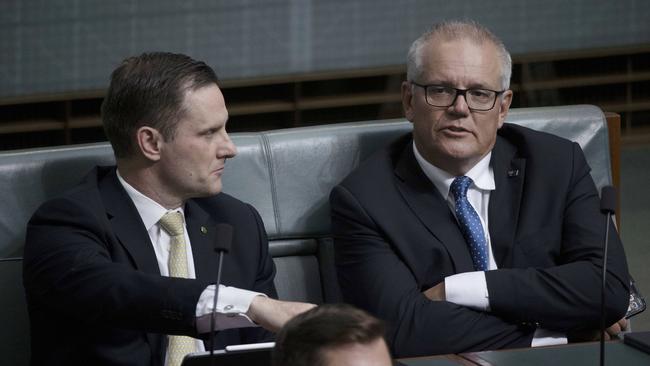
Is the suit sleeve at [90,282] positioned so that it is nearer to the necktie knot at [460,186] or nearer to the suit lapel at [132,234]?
the suit lapel at [132,234]

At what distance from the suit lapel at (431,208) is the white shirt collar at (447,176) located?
0.05 ft

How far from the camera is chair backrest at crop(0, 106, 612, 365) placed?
3045mm

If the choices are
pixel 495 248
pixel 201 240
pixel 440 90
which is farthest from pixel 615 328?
pixel 201 240

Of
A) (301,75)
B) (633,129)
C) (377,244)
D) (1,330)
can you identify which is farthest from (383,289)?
(633,129)

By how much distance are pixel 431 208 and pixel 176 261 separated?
0.63 metres

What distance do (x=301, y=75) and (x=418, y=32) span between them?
42cm

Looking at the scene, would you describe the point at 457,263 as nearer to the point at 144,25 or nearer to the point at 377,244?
the point at 377,244

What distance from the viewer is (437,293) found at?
2.88 meters

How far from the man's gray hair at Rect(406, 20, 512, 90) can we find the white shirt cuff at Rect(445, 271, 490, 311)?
498 millimetres

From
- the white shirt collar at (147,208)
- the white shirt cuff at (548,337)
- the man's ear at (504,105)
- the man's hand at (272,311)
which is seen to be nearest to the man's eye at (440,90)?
the man's ear at (504,105)

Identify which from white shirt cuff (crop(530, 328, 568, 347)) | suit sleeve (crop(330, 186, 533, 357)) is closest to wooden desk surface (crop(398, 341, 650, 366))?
suit sleeve (crop(330, 186, 533, 357))

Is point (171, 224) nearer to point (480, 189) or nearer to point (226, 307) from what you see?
point (226, 307)

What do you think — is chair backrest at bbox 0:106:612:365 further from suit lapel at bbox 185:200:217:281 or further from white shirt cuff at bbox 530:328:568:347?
white shirt cuff at bbox 530:328:568:347

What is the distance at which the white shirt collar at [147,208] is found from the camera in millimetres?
2811
